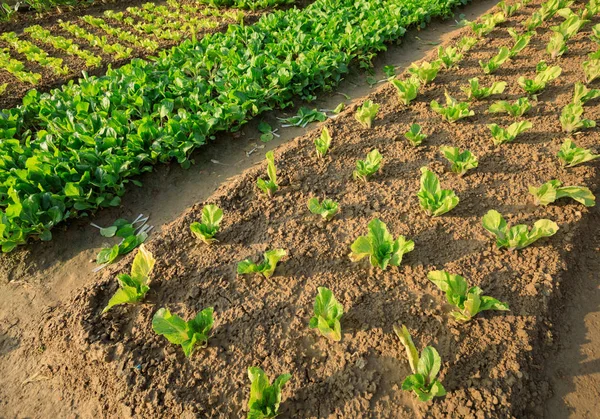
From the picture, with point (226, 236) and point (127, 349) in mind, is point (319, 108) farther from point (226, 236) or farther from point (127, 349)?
point (127, 349)

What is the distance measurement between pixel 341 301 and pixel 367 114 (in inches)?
101

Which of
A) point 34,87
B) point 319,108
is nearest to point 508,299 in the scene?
point 319,108

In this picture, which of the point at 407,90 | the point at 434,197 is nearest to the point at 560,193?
the point at 434,197

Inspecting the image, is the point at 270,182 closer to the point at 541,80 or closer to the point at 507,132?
the point at 507,132

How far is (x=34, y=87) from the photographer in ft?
20.0

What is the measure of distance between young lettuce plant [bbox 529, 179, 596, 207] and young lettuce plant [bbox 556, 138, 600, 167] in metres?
0.51

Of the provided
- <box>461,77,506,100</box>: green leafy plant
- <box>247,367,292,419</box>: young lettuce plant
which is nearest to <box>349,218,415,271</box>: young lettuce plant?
<box>247,367,292,419</box>: young lettuce plant

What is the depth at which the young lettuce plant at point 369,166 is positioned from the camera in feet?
12.2

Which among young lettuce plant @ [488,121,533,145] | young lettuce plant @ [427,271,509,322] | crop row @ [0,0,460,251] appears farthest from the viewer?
young lettuce plant @ [488,121,533,145]

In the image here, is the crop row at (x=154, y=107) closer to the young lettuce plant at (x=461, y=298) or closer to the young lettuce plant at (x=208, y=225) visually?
the young lettuce plant at (x=208, y=225)

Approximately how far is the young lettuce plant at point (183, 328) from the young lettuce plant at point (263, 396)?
47 cm

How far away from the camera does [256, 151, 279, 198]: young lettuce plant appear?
12.0 feet

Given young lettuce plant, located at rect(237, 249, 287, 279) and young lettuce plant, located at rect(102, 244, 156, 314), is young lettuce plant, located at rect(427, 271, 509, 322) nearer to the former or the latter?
young lettuce plant, located at rect(237, 249, 287, 279)

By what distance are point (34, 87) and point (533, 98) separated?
7.73 meters
